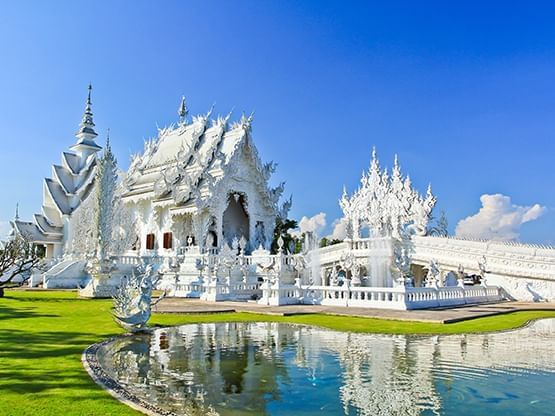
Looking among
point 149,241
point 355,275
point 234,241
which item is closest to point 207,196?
point 234,241

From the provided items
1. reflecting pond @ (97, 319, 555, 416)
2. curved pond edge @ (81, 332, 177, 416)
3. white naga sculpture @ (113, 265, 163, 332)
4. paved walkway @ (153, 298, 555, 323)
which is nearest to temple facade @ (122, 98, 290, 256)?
paved walkway @ (153, 298, 555, 323)

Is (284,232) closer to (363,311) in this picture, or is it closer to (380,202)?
(380,202)

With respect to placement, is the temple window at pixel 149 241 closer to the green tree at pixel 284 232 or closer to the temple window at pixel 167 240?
the temple window at pixel 167 240

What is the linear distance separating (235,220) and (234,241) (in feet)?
17.5

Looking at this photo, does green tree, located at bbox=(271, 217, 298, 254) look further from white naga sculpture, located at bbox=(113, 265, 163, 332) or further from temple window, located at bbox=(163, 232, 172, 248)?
white naga sculpture, located at bbox=(113, 265, 163, 332)

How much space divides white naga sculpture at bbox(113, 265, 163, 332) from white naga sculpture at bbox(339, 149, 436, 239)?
83.7 ft

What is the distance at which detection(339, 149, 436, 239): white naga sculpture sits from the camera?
36219 millimetres

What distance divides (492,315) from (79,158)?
4098 centimetres

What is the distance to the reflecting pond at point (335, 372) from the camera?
213 inches

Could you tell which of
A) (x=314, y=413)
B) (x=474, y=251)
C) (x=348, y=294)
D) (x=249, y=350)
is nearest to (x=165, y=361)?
(x=249, y=350)

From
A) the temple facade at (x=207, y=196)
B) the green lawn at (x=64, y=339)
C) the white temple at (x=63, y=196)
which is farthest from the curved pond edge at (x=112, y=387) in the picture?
the white temple at (x=63, y=196)

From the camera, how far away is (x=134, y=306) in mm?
10680

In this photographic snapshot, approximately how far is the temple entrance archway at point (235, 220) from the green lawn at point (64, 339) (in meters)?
15.9

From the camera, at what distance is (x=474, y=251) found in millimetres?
23594
